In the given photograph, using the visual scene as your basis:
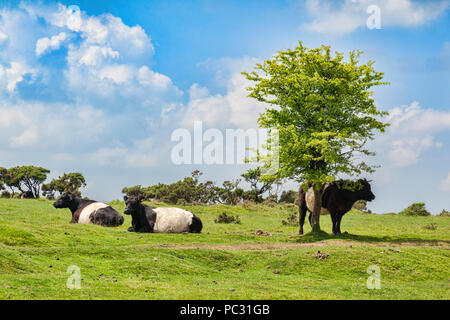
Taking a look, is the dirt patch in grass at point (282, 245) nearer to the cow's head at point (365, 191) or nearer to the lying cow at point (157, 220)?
the cow's head at point (365, 191)

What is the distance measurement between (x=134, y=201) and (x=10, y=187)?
2880 inches

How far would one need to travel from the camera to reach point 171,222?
2730 centimetres

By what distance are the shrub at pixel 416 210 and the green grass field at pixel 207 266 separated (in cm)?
2707

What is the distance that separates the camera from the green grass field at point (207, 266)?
39.0 ft

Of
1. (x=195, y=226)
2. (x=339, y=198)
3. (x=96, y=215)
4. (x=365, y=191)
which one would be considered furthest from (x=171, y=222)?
(x=365, y=191)

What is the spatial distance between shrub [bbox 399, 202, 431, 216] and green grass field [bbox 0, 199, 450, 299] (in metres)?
27.1

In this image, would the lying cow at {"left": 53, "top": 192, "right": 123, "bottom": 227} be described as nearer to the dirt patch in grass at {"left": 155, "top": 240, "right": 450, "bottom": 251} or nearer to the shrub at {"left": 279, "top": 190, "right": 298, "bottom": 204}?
the dirt patch in grass at {"left": 155, "top": 240, "right": 450, "bottom": 251}

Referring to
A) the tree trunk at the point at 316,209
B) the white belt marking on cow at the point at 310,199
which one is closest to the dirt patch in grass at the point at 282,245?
the tree trunk at the point at 316,209

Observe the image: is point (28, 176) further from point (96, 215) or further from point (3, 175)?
point (96, 215)

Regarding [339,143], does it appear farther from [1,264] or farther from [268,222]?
[1,264]

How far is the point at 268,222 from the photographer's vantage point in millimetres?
41094

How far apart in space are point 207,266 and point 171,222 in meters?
9.23
